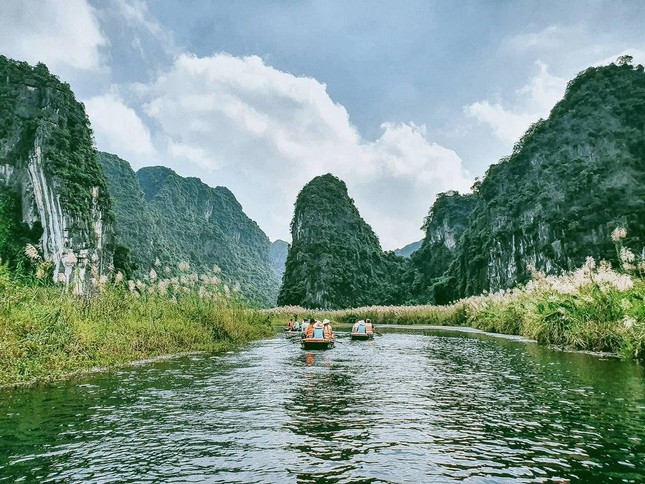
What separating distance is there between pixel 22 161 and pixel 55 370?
6853 centimetres

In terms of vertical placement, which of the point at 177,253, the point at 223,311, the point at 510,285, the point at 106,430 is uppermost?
the point at 177,253

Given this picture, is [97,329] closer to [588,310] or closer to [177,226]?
[588,310]

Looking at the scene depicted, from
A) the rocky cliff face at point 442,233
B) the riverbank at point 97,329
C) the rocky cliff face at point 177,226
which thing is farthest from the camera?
the rocky cliff face at point 177,226

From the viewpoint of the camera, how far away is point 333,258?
107m

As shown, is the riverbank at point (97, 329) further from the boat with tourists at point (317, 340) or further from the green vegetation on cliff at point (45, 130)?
the green vegetation on cliff at point (45, 130)

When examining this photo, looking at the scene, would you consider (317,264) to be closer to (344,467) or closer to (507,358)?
(507,358)

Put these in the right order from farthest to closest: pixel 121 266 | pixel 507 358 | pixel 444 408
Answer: pixel 121 266 → pixel 507 358 → pixel 444 408

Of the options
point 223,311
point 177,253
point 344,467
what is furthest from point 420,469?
point 177,253

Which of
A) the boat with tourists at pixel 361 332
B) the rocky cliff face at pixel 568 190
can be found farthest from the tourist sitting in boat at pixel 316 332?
the rocky cliff face at pixel 568 190

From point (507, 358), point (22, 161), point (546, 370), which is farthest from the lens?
point (22, 161)

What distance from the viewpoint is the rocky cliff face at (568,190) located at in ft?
216

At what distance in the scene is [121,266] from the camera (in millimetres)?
74875

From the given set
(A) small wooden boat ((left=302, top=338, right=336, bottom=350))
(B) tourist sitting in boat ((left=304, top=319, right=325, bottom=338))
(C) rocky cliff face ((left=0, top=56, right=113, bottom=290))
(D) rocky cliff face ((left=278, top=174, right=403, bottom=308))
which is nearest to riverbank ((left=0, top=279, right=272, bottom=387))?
(A) small wooden boat ((left=302, top=338, right=336, bottom=350))

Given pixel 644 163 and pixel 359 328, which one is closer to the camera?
pixel 359 328
